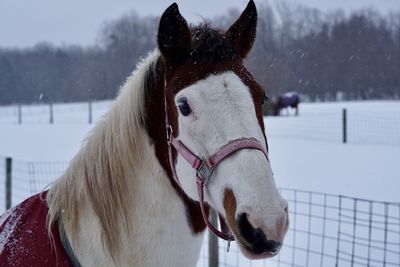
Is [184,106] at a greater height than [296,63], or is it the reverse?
[296,63]

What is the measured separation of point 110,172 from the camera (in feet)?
5.90

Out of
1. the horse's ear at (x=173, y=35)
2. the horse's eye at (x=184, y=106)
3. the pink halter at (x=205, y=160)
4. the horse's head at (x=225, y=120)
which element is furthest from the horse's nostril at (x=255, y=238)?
the horse's ear at (x=173, y=35)

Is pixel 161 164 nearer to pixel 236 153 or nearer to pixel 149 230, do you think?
pixel 149 230

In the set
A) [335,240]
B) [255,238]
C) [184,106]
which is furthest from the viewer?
[335,240]

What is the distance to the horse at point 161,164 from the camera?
151 centimetres

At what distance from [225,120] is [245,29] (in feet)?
1.90

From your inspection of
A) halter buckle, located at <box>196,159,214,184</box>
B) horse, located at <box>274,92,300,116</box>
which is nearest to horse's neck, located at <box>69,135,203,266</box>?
halter buckle, located at <box>196,159,214,184</box>

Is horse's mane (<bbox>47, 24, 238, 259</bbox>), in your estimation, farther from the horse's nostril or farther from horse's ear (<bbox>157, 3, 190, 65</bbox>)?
the horse's nostril

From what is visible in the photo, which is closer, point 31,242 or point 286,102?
point 31,242

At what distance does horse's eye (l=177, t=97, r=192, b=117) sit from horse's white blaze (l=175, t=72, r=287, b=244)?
0.02 m

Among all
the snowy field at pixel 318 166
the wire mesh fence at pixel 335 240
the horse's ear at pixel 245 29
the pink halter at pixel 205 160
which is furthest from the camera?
the snowy field at pixel 318 166

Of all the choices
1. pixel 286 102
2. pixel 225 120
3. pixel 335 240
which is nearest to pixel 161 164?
pixel 225 120

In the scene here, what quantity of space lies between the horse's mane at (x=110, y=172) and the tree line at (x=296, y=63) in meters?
35.6

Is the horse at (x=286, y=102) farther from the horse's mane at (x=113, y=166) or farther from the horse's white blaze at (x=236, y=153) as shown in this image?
the horse's white blaze at (x=236, y=153)
